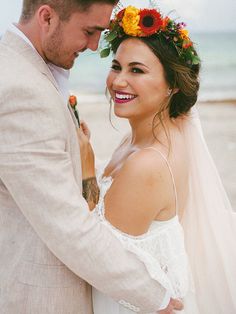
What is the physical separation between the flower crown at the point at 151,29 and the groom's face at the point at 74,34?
764 mm

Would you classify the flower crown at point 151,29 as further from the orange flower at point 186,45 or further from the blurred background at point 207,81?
the blurred background at point 207,81

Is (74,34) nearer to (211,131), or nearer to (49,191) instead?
(49,191)

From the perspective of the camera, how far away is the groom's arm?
179 centimetres

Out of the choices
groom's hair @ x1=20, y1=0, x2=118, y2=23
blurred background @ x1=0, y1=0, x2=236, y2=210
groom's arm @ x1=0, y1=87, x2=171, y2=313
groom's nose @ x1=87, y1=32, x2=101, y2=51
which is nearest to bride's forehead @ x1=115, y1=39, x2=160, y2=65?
blurred background @ x1=0, y1=0, x2=236, y2=210

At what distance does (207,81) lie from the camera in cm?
1756

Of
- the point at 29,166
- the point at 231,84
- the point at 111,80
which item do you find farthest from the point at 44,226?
the point at 231,84

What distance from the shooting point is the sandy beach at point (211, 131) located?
8.38 m

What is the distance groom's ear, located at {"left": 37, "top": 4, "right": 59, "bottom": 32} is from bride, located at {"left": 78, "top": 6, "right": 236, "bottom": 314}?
67 centimetres

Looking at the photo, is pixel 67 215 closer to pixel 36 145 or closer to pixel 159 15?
pixel 36 145

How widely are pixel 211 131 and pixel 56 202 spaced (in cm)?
903

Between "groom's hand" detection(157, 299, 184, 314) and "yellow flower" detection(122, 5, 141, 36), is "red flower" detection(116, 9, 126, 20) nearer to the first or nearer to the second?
"yellow flower" detection(122, 5, 141, 36)

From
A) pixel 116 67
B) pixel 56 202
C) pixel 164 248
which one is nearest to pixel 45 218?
pixel 56 202

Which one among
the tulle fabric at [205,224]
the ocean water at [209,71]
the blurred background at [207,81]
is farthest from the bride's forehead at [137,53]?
the ocean water at [209,71]

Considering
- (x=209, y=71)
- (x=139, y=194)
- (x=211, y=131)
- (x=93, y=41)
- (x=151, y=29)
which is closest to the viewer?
(x=93, y=41)
